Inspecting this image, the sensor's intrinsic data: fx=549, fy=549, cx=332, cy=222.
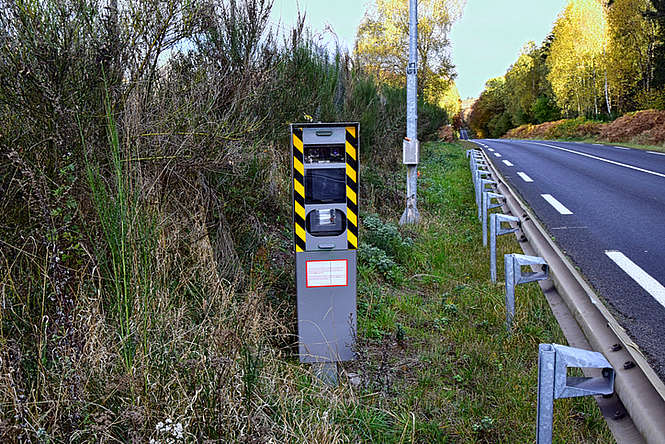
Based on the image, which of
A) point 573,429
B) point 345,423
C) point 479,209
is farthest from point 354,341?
point 479,209

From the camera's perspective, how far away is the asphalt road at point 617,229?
4.58m

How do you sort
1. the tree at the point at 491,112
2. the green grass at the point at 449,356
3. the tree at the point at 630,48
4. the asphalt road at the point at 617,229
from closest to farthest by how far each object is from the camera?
the green grass at the point at 449,356 < the asphalt road at the point at 617,229 < the tree at the point at 630,48 < the tree at the point at 491,112

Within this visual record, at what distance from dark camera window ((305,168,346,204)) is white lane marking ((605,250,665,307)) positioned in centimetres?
299

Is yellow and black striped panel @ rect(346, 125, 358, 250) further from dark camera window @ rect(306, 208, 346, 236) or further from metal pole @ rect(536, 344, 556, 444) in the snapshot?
metal pole @ rect(536, 344, 556, 444)

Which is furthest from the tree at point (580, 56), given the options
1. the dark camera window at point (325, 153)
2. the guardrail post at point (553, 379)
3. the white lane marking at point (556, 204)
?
the guardrail post at point (553, 379)

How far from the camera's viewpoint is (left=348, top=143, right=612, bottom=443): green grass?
313cm

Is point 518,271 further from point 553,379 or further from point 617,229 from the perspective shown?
point 617,229

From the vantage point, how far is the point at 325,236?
165 inches

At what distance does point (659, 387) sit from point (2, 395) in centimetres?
288

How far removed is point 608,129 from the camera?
124 feet

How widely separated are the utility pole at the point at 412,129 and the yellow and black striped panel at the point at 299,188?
510cm

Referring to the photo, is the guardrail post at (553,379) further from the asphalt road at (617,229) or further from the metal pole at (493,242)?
the metal pole at (493,242)

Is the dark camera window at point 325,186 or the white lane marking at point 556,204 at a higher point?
the dark camera window at point 325,186

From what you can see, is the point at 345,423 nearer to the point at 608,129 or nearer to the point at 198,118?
the point at 198,118
